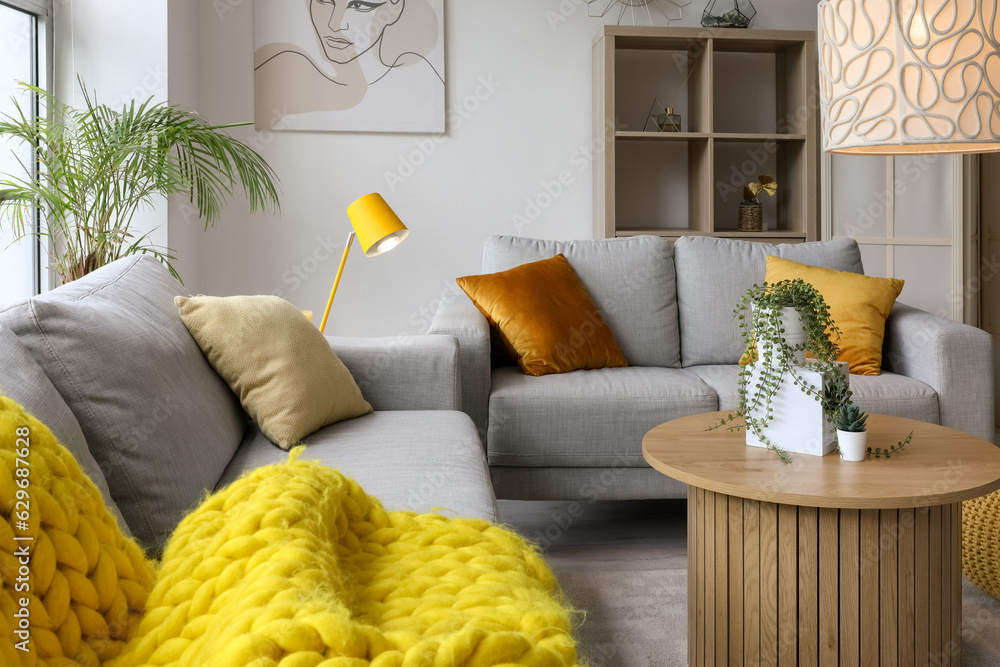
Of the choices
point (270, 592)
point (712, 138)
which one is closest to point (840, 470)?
point (270, 592)

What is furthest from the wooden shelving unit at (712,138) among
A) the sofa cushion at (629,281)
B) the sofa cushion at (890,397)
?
the sofa cushion at (890,397)

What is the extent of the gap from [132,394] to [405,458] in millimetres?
573

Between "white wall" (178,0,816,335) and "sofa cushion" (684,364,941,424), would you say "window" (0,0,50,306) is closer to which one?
"white wall" (178,0,816,335)

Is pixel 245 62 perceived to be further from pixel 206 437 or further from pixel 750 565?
pixel 750 565

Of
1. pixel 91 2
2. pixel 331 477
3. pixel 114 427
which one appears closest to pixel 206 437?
pixel 114 427

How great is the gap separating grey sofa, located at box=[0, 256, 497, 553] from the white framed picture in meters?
2.07

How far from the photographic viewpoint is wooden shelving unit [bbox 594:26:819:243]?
3.74m

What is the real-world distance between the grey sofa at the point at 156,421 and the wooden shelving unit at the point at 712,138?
218 cm

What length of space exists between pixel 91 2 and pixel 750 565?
3171 millimetres

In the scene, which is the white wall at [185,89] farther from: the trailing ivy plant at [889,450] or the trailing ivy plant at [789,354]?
the trailing ivy plant at [889,450]

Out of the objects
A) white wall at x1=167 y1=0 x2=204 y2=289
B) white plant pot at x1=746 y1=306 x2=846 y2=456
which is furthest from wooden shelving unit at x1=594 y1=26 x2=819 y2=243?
white plant pot at x1=746 y1=306 x2=846 y2=456

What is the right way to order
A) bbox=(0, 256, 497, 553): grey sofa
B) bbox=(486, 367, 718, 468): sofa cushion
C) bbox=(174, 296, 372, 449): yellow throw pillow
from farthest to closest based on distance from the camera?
bbox=(486, 367, 718, 468): sofa cushion < bbox=(174, 296, 372, 449): yellow throw pillow < bbox=(0, 256, 497, 553): grey sofa

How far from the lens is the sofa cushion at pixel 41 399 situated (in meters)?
1.00

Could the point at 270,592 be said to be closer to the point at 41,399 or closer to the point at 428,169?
the point at 41,399
